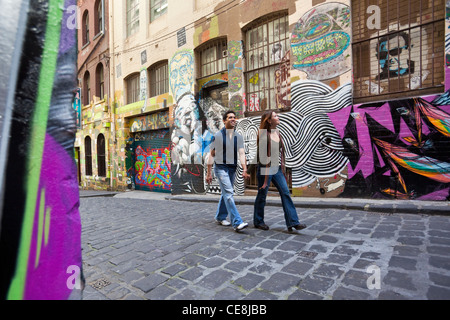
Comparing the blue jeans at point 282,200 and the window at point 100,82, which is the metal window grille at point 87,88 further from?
the blue jeans at point 282,200

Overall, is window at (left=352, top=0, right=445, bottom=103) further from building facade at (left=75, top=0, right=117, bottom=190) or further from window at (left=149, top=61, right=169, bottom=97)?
building facade at (left=75, top=0, right=117, bottom=190)

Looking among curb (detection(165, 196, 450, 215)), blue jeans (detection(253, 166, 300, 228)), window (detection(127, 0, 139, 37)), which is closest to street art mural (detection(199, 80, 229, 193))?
curb (detection(165, 196, 450, 215))

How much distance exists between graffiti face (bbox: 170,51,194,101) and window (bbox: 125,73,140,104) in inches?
113

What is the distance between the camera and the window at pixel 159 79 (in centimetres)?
1081

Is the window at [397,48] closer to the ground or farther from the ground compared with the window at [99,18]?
closer to the ground

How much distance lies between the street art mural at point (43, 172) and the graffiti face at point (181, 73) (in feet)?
27.4

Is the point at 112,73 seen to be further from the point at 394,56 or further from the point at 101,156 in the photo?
the point at 394,56

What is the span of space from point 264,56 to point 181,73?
3524mm

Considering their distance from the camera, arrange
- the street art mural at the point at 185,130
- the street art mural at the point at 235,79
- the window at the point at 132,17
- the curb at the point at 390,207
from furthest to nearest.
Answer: the window at the point at 132,17 → the street art mural at the point at 185,130 → the street art mural at the point at 235,79 → the curb at the point at 390,207

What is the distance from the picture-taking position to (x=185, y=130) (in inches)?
384

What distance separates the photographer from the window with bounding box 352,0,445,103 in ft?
17.4

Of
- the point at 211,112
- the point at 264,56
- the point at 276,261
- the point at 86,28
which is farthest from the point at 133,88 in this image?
the point at 276,261

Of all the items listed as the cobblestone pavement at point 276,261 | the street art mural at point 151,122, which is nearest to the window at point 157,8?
the street art mural at point 151,122

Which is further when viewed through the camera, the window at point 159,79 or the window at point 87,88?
the window at point 87,88
